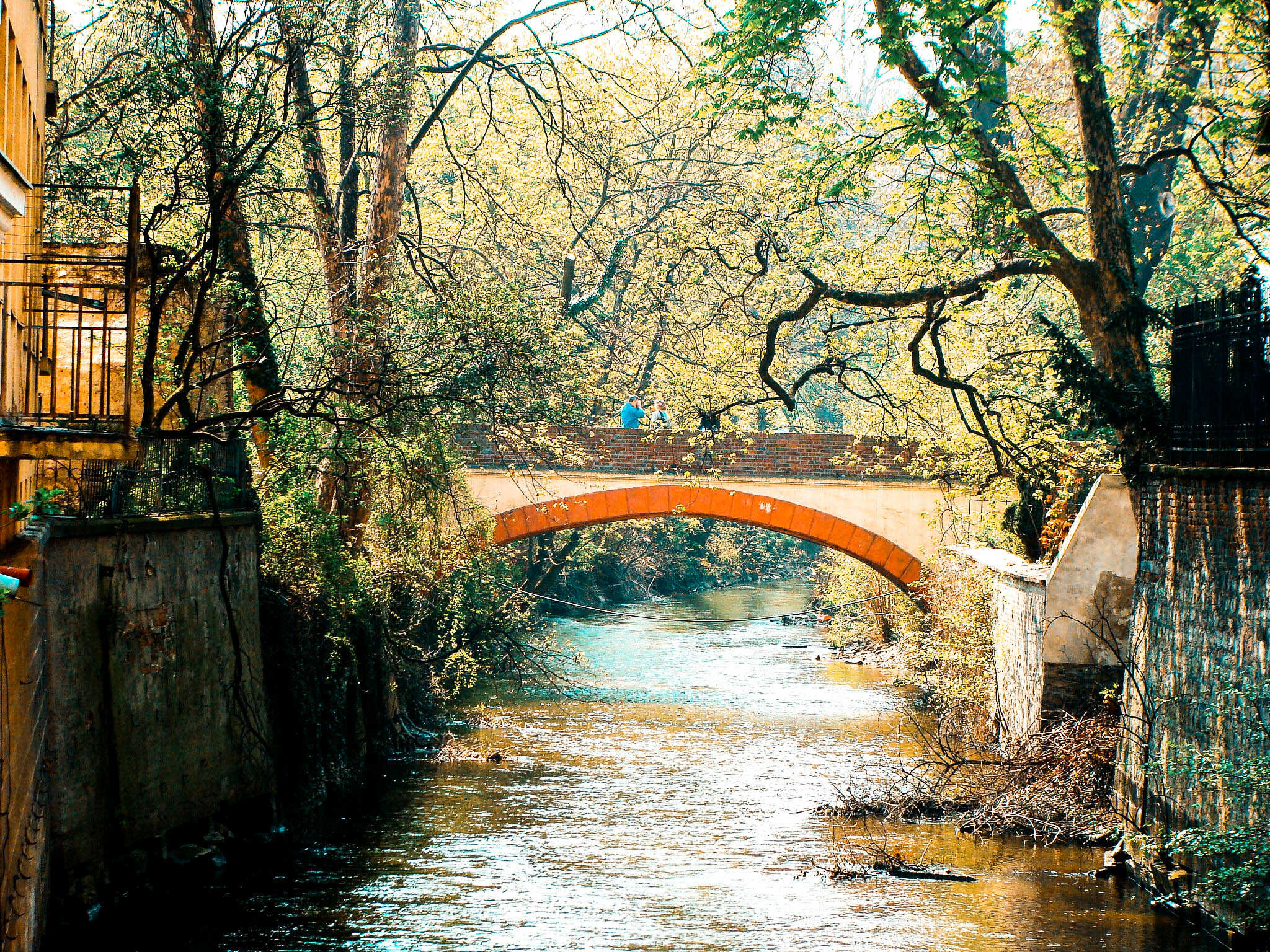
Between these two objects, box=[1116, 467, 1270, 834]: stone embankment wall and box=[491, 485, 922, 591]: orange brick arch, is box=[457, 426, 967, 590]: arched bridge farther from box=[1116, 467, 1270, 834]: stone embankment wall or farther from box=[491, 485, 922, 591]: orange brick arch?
box=[1116, 467, 1270, 834]: stone embankment wall

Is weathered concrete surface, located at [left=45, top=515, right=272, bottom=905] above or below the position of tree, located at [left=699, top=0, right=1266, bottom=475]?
below

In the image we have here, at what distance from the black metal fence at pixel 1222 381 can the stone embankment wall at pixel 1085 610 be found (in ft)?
7.35

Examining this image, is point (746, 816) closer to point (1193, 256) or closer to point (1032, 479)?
point (1032, 479)

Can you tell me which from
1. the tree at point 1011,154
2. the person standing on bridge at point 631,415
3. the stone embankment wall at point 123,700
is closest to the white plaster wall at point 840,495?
the person standing on bridge at point 631,415

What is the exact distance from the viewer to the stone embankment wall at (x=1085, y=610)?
10664mm

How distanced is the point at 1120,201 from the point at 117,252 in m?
8.14

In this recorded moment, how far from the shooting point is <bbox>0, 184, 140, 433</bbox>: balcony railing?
6.03m

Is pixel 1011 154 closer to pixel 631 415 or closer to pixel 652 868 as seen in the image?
pixel 652 868

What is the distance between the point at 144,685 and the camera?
28.6ft

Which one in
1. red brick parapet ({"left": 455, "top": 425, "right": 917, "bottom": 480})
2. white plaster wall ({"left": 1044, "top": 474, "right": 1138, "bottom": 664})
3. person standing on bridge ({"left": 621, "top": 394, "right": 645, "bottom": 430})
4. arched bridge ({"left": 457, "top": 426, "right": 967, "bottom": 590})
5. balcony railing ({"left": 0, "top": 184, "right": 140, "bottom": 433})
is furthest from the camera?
person standing on bridge ({"left": 621, "top": 394, "right": 645, "bottom": 430})

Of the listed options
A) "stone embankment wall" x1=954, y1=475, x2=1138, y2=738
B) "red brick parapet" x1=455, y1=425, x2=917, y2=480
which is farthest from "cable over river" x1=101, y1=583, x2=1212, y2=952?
"red brick parapet" x1=455, y1=425, x2=917, y2=480

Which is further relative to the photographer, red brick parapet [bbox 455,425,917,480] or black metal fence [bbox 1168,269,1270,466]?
red brick parapet [bbox 455,425,917,480]

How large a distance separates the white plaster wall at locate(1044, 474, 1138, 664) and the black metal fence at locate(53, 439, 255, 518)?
7.32 metres

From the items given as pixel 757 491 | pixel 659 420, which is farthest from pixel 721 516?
pixel 659 420
